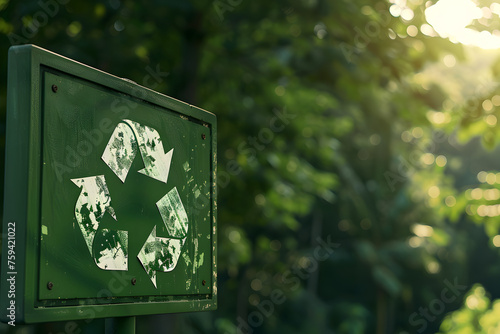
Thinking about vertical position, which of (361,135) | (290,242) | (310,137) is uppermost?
(361,135)

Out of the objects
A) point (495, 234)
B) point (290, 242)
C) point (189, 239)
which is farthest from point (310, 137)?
point (290, 242)

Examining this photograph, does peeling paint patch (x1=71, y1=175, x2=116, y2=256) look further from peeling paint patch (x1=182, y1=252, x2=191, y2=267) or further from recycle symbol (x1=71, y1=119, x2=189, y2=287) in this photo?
peeling paint patch (x1=182, y1=252, x2=191, y2=267)

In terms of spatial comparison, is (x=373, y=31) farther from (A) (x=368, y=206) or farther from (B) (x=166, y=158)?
(A) (x=368, y=206)

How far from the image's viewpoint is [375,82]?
8.18 m

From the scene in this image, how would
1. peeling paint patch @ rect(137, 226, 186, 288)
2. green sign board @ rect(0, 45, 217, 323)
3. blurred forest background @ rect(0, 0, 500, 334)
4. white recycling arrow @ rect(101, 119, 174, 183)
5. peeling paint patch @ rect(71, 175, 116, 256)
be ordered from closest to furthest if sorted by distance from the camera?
green sign board @ rect(0, 45, 217, 323) → peeling paint patch @ rect(71, 175, 116, 256) → white recycling arrow @ rect(101, 119, 174, 183) → peeling paint patch @ rect(137, 226, 186, 288) → blurred forest background @ rect(0, 0, 500, 334)

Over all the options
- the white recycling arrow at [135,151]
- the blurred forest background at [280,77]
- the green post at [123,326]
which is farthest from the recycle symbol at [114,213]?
the blurred forest background at [280,77]

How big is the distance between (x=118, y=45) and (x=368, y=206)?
26.2 m

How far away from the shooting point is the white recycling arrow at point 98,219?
2.00 meters

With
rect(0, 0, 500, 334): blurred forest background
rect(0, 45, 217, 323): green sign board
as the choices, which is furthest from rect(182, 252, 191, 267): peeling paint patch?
rect(0, 0, 500, 334): blurred forest background

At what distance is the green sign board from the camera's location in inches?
72.0

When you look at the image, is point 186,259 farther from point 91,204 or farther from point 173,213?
point 91,204

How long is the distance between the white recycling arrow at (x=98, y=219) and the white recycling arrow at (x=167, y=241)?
11 centimetres

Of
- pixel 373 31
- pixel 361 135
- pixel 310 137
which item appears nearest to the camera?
pixel 373 31

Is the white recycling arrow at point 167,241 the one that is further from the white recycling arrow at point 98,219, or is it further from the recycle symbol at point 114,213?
the white recycling arrow at point 98,219
